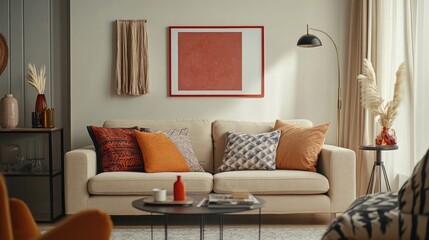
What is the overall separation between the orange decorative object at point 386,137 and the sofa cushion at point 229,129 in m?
0.71

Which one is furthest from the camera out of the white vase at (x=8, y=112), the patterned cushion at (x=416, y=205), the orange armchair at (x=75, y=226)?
the white vase at (x=8, y=112)

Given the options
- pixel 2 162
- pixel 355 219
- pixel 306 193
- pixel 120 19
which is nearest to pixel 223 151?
pixel 306 193

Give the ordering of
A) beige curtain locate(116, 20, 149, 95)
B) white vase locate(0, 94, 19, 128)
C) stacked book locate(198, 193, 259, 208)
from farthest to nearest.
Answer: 1. beige curtain locate(116, 20, 149, 95)
2. white vase locate(0, 94, 19, 128)
3. stacked book locate(198, 193, 259, 208)

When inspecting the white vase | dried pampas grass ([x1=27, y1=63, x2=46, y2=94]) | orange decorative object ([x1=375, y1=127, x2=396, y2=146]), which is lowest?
orange decorative object ([x1=375, y1=127, x2=396, y2=146])

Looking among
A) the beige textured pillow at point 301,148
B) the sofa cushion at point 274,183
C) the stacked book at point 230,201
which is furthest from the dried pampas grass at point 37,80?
the stacked book at point 230,201

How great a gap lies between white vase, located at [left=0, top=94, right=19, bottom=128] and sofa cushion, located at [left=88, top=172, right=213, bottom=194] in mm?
1133

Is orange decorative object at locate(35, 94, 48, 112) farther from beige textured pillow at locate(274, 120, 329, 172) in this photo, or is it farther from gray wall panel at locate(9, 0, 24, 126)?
beige textured pillow at locate(274, 120, 329, 172)

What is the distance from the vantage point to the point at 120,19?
5.86 metres

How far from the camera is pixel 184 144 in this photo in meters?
5.30

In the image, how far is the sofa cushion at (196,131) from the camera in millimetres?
5500

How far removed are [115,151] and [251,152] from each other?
1097 mm

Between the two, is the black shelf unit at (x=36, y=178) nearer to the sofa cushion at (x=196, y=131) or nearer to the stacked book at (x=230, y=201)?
the sofa cushion at (x=196, y=131)

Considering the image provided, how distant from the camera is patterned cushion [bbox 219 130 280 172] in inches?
202

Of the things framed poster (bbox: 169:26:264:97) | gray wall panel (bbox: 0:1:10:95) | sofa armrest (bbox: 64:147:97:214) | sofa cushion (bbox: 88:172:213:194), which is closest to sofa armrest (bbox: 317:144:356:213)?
sofa cushion (bbox: 88:172:213:194)
